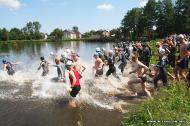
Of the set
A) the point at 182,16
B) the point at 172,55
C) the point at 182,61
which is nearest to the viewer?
the point at 182,61

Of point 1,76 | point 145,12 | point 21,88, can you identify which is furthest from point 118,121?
point 145,12

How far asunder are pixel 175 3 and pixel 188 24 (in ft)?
40.9

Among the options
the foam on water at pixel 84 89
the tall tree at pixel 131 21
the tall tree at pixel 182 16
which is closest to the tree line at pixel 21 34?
the tall tree at pixel 131 21

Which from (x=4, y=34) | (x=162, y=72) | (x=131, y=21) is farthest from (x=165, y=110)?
(x=4, y=34)

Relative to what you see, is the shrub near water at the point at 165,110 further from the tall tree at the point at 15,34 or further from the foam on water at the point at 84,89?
the tall tree at the point at 15,34

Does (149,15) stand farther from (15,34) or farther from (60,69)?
(15,34)

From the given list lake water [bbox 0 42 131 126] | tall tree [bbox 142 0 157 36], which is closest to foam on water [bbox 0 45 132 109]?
lake water [bbox 0 42 131 126]

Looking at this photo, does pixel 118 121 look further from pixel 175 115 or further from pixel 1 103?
pixel 1 103

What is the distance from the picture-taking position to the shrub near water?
8.95m

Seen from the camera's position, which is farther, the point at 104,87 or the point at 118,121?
the point at 104,87

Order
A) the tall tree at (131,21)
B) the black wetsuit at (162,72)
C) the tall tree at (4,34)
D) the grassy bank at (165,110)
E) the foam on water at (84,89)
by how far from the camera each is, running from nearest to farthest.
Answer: the grassy bank at (165,110), the black wetsuit at (162,72), the foam on water at (84,89), the tall tree at (131,21), the tall tree at (4,34)

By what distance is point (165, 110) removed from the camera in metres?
9.63

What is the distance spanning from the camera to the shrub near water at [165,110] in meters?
8.95

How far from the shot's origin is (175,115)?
30.2 feet
